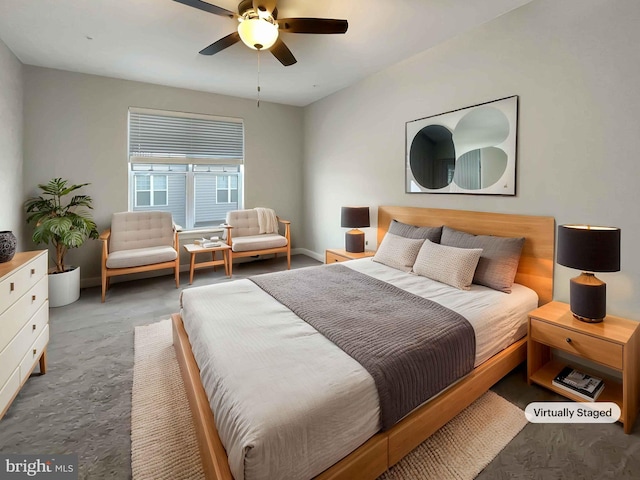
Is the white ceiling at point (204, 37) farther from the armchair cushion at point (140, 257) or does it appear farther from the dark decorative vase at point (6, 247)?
the armchair cushion at point (140, 257)

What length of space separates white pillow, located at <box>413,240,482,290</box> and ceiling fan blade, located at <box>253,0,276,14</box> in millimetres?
2185

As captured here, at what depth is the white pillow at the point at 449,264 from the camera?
2.42 metres

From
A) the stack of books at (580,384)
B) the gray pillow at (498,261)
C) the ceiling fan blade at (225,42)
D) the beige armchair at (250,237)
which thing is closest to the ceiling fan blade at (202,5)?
the ceiling fan blade at (225,42)

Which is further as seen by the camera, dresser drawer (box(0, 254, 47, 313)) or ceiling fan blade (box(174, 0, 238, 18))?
ceiling fan blade (box(174, 0, 238, 18))

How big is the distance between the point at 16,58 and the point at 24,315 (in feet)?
10.6

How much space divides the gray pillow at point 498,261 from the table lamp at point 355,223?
1504 millimetres

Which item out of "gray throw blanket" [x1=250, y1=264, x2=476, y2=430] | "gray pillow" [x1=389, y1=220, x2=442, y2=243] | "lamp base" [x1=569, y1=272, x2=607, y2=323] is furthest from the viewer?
"gray pillow" [x1=389, y1=220, x2=442, y2=243]

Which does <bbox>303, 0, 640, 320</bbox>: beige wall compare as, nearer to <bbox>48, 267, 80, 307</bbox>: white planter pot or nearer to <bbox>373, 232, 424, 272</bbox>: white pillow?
<bbox>373, 232, 424, 272</bbox>: white pillow

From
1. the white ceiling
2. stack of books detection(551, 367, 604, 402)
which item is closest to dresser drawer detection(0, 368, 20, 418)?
the white ceiling

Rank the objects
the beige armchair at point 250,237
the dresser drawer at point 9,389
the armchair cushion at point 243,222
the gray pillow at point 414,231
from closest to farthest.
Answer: the dresser drawer at point 9,389
the gray pillow at point 414,231
the beige armchair at point 250,237
the armchair cushion at point 243,222

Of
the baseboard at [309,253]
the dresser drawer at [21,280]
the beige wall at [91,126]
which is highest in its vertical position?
the beige wall at [91,126]

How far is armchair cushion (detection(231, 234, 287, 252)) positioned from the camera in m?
4.48

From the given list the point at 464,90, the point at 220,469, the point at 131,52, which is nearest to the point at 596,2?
the point at 464,90

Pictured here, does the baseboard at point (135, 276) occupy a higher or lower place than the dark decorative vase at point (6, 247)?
lower
